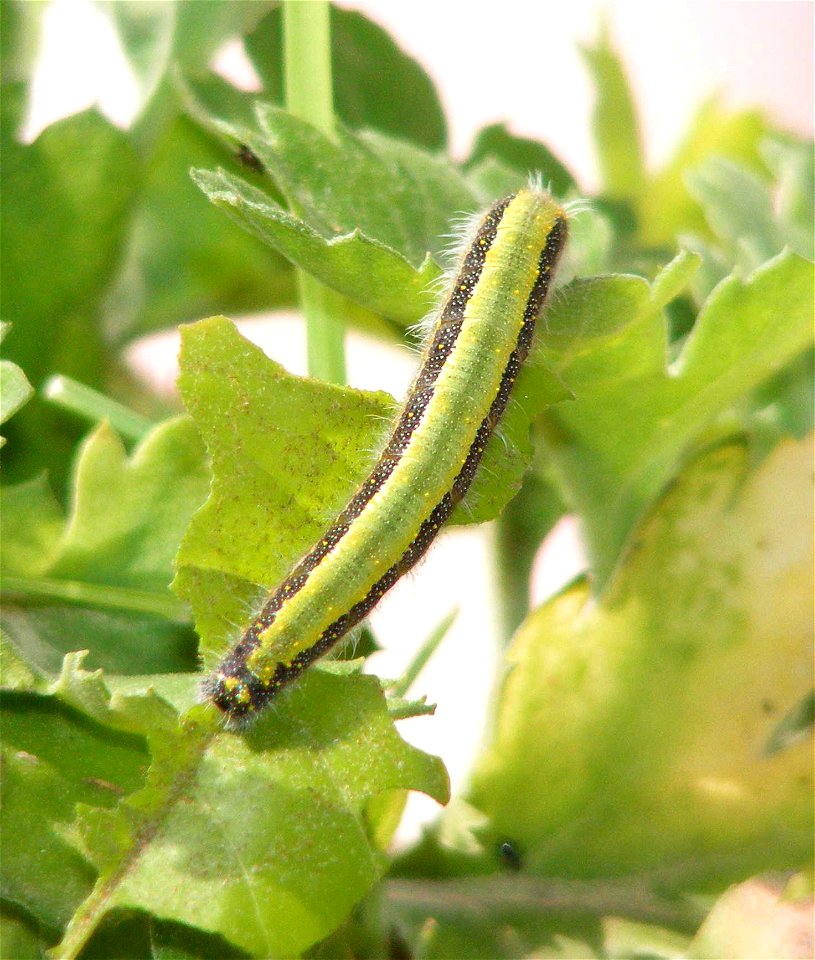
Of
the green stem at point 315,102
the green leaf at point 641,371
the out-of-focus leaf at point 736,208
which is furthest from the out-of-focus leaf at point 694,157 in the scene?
the green stem at point 315,102

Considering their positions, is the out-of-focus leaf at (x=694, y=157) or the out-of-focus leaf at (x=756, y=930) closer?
the out-of-focus leaf at (x=756, y=930)

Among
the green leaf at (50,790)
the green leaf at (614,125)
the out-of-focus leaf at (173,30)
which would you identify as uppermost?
the green leaf at (614,125)

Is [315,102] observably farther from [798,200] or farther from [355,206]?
[798,200]

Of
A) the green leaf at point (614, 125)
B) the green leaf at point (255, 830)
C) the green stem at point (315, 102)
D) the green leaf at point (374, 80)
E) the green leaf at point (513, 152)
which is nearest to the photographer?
the green leaf at point (255, 830)

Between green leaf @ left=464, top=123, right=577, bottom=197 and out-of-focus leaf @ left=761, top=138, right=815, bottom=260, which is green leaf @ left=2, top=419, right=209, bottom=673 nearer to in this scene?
green leaf @ left=464, top=123, right=577, bottom=197

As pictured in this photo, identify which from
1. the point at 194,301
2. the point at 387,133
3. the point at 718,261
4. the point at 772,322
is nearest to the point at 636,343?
the point at 772,322

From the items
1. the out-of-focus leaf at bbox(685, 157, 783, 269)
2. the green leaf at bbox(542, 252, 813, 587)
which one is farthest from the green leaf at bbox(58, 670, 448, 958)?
the out-of-focus leaf at bbox(685, 157, 783, 269)

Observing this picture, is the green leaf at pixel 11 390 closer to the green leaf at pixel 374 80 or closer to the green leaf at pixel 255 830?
the green leaf at pixel 255 830
